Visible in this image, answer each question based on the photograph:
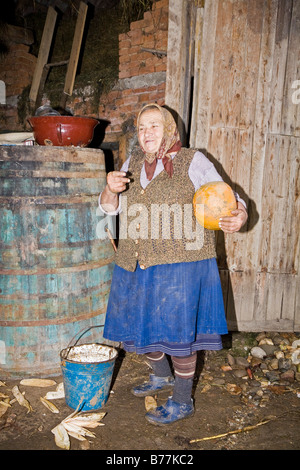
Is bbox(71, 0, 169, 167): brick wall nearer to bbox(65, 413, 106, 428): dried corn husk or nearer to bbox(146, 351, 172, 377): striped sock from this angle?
bbox(146, 351, 172, 377): striped sock

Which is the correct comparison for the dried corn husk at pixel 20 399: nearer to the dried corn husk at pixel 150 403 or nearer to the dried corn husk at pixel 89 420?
the dried corn husk at pixel 89 420

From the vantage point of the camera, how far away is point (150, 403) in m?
2.63

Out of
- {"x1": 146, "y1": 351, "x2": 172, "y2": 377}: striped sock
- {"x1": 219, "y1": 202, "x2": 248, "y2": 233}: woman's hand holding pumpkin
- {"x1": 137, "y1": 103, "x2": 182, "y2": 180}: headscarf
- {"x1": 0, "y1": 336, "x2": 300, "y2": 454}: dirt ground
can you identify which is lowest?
{"x1": 0, "y1": 336, "x2": 300, "y2": 454}: dirt ground

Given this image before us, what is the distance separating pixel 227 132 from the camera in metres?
3.37

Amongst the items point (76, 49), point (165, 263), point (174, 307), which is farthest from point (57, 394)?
point (76, 49)

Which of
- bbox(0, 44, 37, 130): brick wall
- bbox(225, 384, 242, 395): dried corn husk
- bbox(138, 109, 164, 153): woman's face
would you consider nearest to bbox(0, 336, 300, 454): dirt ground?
bbox(225, 384, 242, 395): dried corn husk

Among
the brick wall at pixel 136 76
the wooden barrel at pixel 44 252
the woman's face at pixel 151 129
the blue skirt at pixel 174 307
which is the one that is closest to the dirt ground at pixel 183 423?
the wooden barrel at pixel 44 252

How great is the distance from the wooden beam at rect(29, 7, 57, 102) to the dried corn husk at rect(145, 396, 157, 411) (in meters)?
4.32

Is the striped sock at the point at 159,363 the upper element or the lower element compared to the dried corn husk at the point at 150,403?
upper

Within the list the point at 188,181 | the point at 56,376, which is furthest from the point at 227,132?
the point at 56,376

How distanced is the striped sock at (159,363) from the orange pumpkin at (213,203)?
3.75 feet

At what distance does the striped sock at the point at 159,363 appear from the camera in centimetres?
274

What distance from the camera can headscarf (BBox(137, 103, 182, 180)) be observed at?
2238 millimetres

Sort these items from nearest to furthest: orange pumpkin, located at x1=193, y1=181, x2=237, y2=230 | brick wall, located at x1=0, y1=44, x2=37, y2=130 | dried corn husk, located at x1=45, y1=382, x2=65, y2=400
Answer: orange pumpkin, located at x1=193, y1=181, x2=237, y2=230
dried corn husk, located at x1=45, y1=382, x2=65, y2=400
brick wall, located at x1=0, y1=44, x2=37, y2=130
